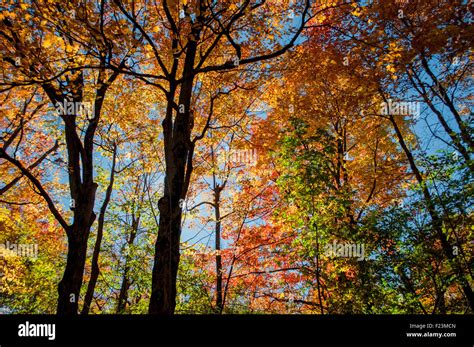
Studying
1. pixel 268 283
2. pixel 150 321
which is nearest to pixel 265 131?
pixel 268 283

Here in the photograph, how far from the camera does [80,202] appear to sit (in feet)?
27.0

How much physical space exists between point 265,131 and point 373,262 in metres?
7.69

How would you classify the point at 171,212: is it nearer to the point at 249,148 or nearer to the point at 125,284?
the point at 249,148

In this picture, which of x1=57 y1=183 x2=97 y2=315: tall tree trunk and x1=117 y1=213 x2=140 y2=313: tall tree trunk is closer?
x1=57 y1=183 x2=97 y2=315: tall tree trunk

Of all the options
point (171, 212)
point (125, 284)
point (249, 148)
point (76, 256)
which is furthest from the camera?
point (125, 284)

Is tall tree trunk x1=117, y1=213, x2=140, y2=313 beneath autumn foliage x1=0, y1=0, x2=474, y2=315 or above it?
beneath

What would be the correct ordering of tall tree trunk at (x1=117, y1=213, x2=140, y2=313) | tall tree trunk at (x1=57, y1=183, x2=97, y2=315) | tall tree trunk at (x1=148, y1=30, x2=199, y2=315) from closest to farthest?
tall tree trunk at (x1=148, y1=30, x2=199, y2=315) → tall tree trunk at (x1=57, y1=183, x2=97, y2=315) → tall tree trunk at (x1=117, y1=213, x2=140, y2=313)

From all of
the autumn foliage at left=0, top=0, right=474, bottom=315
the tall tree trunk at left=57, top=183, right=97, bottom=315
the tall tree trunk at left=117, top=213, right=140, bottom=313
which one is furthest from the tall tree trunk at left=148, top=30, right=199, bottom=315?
the tall tree trunk at left=117, top=213, right=140, bottom=313

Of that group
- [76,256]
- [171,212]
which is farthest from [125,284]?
[171,212]

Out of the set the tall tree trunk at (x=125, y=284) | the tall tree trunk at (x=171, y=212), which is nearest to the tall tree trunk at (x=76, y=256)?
the tall tree trunk at (x=171, y=212)

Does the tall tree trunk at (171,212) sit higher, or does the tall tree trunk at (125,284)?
the tall tree trunk at (171,212)

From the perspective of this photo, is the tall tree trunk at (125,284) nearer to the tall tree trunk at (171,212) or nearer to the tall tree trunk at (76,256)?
the tall tree trunk at (76,256)

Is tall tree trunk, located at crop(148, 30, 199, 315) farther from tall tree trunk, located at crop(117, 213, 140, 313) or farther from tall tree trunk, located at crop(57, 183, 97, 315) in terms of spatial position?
tall tree trunk, located at crop(117, 213, 140, 313)

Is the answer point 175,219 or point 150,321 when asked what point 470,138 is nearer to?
point 175,219
